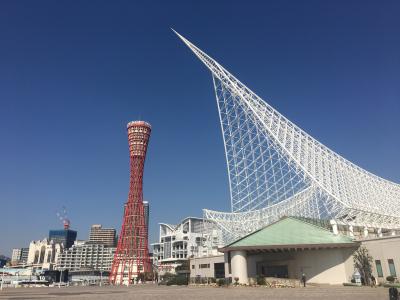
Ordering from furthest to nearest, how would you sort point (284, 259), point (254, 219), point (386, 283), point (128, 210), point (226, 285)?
1. point (128, 210)
2. point (254, 219)
3. point (284, 259)
4. point (226, 285)
5. point (386, 283)

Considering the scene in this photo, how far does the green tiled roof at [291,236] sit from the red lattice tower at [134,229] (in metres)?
46.9

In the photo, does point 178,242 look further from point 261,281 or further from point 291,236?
point 261,281

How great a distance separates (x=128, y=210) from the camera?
84.2m

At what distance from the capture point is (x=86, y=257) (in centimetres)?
18950

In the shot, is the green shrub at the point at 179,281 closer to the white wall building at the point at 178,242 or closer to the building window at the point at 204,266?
the building window at the point at 204,266

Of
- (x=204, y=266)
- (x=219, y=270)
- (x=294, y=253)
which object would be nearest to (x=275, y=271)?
(x=294, y=253)

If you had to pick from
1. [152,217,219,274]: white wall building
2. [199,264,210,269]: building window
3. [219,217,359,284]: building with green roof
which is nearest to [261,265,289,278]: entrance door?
[219,217,359,284]: building with green roof

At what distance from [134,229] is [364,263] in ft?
191

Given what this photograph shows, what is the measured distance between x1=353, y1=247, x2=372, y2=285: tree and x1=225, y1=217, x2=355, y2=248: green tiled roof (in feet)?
4.19

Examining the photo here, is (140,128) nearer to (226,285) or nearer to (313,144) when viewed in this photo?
(313,144)

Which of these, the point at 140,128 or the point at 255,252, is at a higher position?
the point at 140,128

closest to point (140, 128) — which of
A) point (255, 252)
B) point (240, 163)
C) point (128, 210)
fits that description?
point (128, 210)

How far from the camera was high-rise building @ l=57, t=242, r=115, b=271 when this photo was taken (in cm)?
18575

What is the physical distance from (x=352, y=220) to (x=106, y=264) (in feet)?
570
